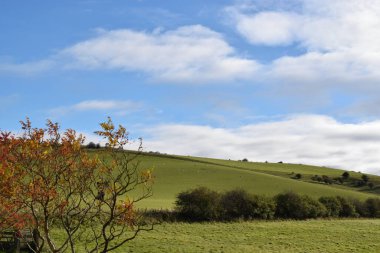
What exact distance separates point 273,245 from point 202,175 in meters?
58.3

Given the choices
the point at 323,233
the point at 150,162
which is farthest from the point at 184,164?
the point at 323,233

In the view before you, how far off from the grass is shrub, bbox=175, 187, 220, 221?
2.03 metres

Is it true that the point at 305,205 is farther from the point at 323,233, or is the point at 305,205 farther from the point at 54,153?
the point at 54,153

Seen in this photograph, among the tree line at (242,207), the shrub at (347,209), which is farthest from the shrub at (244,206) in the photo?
the shrub at (347,209)

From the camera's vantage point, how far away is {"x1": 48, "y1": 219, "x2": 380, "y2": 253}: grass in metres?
31.7

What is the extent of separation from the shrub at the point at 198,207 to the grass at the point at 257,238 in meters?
2.03

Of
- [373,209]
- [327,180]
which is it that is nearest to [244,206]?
[373,209]

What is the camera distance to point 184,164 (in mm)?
102750

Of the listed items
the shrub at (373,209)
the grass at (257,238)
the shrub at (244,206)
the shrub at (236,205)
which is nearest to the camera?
the grass at (257,238)

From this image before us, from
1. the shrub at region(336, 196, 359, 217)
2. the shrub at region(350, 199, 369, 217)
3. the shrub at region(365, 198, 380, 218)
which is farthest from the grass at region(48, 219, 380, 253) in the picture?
the shrub at region(365, 198, 380, 218)

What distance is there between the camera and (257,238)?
1447 inches

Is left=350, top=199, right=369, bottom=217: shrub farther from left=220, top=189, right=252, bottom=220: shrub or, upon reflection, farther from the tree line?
left=220, top=189, right=252, bottom=220: shrub

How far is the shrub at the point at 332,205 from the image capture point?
56.1 m

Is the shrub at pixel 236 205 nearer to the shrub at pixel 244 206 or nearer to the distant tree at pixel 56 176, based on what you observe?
the shrub at pixel 244 206
